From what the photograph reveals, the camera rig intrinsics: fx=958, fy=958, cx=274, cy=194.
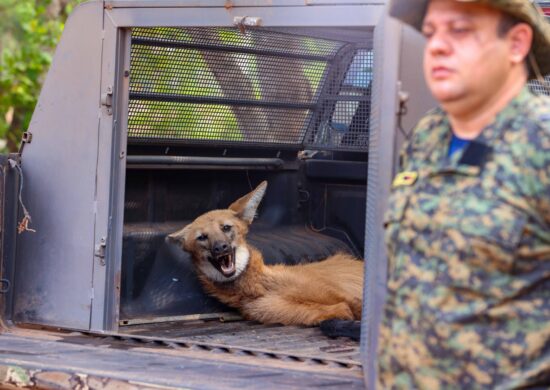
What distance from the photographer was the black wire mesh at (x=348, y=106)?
607 cm

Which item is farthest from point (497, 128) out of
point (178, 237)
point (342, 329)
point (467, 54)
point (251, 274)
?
point (251, 274)

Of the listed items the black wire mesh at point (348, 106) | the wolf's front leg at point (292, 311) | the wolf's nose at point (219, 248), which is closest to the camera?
the wolf's front leg at point (292, 311)

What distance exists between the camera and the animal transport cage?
4066 mm

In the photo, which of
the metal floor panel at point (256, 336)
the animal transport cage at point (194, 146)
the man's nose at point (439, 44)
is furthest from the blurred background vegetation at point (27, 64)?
the man's nose at point (439, 44)

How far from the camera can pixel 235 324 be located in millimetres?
5723

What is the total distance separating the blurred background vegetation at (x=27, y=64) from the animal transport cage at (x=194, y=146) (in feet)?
21.6

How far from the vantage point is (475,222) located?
2471 millimetres

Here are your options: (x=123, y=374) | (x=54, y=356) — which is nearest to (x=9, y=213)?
(x=54, y=356)

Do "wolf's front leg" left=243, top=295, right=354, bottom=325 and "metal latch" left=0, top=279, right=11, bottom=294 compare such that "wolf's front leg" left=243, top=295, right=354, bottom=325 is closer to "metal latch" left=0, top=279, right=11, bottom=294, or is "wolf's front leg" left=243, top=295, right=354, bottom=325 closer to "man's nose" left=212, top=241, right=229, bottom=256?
"man's nose" left=212, top=241, right=229, bottom=256

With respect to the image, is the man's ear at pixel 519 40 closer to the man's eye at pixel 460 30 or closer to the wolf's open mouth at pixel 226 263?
the man's eye at pixel 460 30

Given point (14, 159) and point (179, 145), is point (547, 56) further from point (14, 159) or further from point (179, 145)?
point (179, 145)

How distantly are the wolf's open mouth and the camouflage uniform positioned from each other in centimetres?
344

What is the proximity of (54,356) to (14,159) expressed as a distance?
115 centimetres

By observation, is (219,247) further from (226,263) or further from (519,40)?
(519,40)
